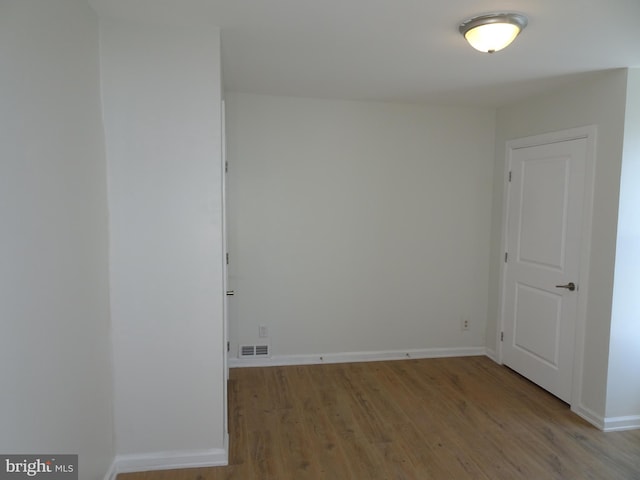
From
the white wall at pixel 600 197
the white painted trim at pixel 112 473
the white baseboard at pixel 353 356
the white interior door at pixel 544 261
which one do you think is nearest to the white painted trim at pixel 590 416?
the white wall at pixel 600 197

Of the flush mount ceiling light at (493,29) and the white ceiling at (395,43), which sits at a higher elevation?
the white ceiling at (395,43)

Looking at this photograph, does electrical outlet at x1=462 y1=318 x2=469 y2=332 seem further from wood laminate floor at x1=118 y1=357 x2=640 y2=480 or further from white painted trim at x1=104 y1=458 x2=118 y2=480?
white painted trim at x1=104 y1=458 x2=118 y2=480

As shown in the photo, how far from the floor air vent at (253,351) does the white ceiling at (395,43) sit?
2324mm

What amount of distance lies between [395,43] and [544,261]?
2.23 metres

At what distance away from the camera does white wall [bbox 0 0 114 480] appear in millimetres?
1316

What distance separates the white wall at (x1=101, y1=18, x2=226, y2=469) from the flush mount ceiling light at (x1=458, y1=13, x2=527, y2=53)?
1.37 m

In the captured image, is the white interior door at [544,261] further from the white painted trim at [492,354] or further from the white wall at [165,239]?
the white wall at [165,239]

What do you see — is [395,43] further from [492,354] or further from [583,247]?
[492,354]

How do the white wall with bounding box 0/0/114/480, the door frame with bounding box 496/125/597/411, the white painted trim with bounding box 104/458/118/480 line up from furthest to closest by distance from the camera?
the door frame with bounding box 496/125/597/411
the white painted trim with bounding box 104/458/118/480
the white wall with bounding box 0/0/114/480

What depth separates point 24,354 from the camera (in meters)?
1.39

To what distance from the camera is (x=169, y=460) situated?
2.36m

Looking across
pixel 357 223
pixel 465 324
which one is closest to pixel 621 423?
pixel 465 324

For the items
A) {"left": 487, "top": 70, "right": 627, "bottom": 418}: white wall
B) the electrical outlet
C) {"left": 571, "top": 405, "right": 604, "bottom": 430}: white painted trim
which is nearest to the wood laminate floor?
{"left": 571, "top": 405, "right": 604, "bottom": 430}: white painted trim

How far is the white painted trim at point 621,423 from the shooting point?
2.83 meters
